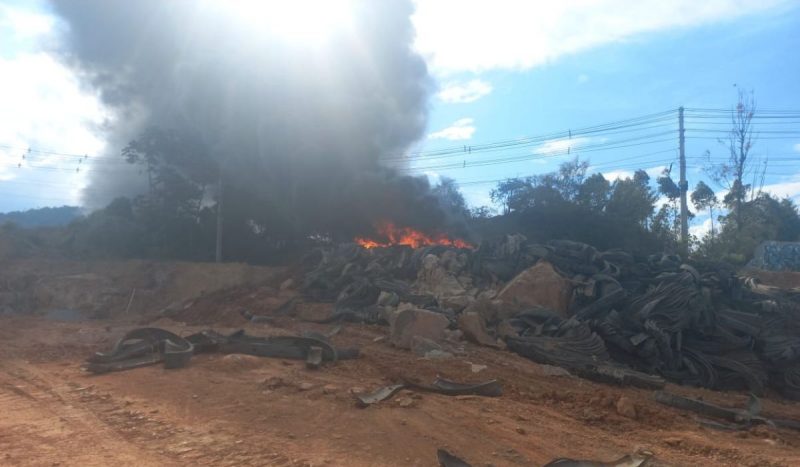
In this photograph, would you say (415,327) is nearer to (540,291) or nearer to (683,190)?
(540,291)

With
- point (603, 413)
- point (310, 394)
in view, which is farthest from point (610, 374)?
point (310, 394)

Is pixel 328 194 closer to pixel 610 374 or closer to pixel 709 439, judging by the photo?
pixel 610 374

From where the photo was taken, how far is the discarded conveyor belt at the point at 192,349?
9.19 m

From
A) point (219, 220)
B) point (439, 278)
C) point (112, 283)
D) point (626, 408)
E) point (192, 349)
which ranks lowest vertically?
point (626, 408)

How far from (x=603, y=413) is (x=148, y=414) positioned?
4889mm

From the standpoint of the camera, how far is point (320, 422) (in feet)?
20.3

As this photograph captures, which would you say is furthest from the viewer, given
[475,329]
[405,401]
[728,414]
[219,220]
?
[219,220]

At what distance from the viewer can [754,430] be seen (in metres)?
6.80

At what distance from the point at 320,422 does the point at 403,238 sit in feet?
77.0

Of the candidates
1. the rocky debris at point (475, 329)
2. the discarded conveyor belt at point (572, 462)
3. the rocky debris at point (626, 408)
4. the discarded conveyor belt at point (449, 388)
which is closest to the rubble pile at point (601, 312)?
the rocky debris at point (475, 329)

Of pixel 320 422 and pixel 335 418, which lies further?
pixel 335 418

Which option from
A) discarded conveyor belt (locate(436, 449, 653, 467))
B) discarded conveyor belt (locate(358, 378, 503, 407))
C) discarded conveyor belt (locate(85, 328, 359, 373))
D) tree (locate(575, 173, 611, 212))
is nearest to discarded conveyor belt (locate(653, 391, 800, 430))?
discarded conveyor belt (locate(358, 378, 503, 407))

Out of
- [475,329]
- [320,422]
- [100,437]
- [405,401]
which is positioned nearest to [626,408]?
[405,401]

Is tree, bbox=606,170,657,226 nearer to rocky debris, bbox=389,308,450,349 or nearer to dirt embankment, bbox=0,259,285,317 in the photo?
dirt embankment, bbox=0,259,285,317
